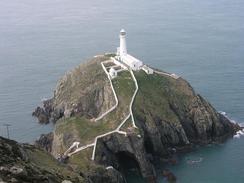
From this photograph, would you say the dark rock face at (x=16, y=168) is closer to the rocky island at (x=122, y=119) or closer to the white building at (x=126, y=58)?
the rocky island at (x=122, y=119)

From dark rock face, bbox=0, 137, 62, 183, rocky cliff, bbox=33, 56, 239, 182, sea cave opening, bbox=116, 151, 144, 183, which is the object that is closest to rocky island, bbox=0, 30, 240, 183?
rocky cliff, bbox=33, 56, 239, 182

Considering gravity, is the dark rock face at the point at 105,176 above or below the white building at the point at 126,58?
below

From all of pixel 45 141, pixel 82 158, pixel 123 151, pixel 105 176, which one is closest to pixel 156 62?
pixel 45 141

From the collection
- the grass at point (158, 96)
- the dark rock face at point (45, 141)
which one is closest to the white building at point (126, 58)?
the grass at point (158, 96)

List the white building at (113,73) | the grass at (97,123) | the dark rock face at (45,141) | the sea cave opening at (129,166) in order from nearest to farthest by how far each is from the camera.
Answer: the sea cave opening at (129,166)
the grass at (97,123)
the dark rock face at (45,141)
the white building at (113,73)

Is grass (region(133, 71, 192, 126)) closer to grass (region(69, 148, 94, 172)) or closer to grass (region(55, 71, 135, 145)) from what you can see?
grass (region(55, 71, 135, 145))

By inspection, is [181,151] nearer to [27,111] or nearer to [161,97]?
[161,97]
